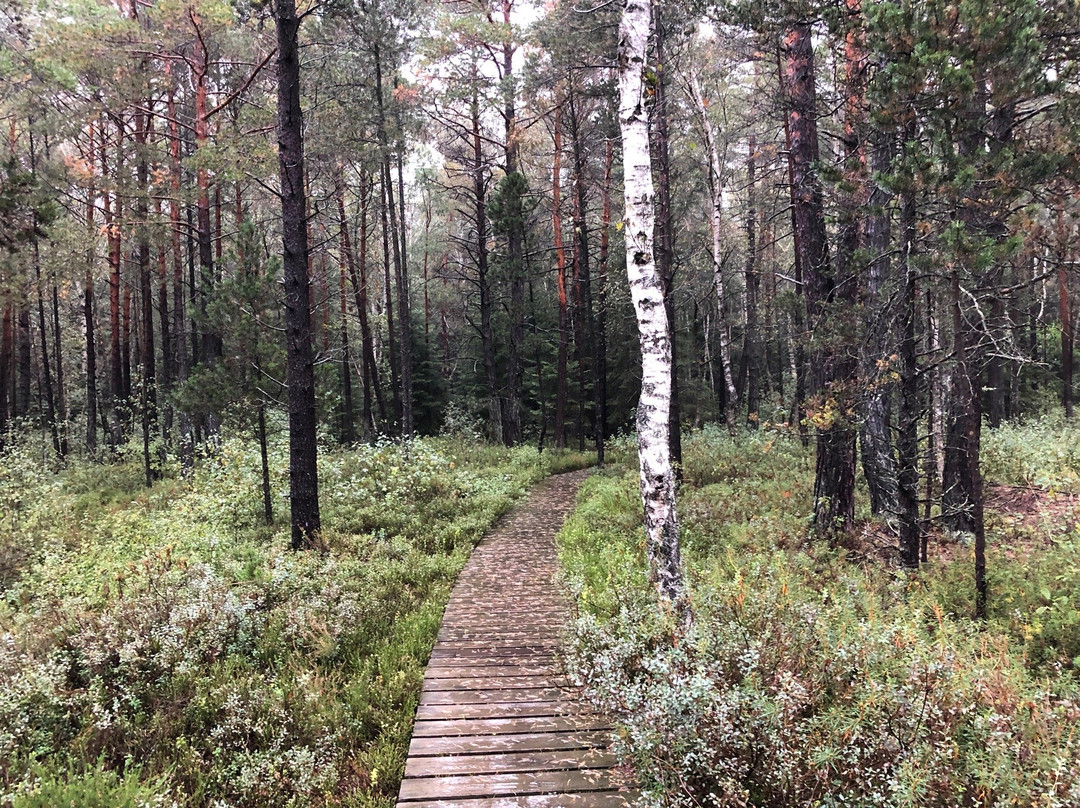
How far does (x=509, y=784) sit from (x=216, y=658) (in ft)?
10.4

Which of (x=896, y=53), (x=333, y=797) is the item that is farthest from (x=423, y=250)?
(x=333, y=797)

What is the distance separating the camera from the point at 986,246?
5.16m

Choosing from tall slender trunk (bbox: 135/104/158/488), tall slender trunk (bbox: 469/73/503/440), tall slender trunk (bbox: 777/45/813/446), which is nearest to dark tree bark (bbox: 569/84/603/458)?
tall slender trunk (bbox: 469/73/503/440)

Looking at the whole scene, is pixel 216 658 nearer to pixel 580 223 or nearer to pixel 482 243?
pixel 580 223

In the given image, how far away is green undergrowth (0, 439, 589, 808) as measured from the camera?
12.6ft

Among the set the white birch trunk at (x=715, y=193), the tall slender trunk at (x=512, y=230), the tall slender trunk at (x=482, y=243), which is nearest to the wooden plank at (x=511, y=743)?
the white birch trunk at (x=715, y=193)

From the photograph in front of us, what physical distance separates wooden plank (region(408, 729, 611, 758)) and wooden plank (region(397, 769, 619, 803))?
0.86 ft

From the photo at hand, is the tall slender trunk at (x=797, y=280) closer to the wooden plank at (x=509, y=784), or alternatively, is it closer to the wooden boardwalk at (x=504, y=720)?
the wooden boardwalk at (x=504, y=720)

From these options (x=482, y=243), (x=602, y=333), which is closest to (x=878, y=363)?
(x=602, y=333)

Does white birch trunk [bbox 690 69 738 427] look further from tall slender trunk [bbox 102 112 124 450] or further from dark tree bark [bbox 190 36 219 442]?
tall slender trunk [bbox 102 112 124 450]

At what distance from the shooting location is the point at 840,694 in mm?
3525

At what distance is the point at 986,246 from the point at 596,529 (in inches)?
261

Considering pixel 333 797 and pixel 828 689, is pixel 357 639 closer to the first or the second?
pixel 333 797

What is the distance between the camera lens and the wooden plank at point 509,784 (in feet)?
11.8
